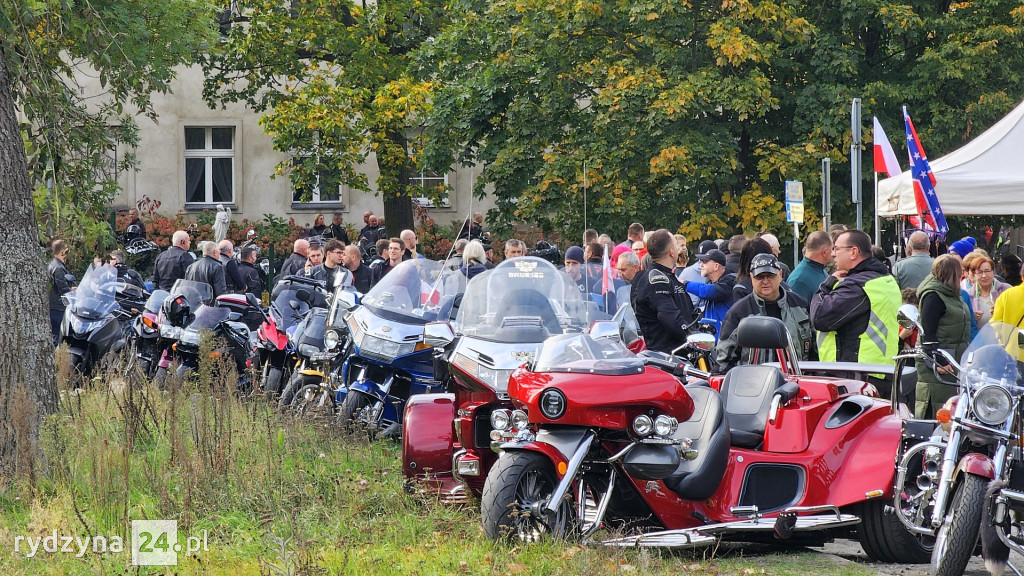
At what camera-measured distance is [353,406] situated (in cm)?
961

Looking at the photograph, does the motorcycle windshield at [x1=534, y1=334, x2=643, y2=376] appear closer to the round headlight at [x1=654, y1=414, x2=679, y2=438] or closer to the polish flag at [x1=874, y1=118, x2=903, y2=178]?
the round headlight at [x1=654, y1=414, x2=679, y2=438]

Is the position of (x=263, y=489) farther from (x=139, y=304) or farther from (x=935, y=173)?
(x=935, y=173)

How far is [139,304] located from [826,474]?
8915mm

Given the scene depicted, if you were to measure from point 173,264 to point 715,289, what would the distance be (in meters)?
8.96

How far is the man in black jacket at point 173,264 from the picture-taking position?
17.3m

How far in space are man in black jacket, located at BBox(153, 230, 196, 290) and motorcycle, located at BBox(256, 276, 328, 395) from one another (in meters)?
5.09

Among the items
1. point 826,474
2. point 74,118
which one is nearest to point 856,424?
point 826,474

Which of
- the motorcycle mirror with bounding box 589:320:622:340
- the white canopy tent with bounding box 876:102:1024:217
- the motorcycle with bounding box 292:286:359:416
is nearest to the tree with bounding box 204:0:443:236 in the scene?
the white canopy tent with bounding box 876:102:1024:217

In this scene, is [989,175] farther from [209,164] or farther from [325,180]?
[209,164]

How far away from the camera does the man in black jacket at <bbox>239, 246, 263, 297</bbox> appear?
17.0 metres

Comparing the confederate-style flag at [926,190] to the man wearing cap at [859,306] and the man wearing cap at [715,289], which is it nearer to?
the man wearing cap at [715,289]

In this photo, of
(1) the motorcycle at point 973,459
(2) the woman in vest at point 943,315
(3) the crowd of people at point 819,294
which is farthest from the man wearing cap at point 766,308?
(1) the motorcycle at point 973,459

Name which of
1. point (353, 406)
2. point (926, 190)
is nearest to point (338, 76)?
point (926, 190)

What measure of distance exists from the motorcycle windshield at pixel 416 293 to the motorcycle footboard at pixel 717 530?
3647mm
